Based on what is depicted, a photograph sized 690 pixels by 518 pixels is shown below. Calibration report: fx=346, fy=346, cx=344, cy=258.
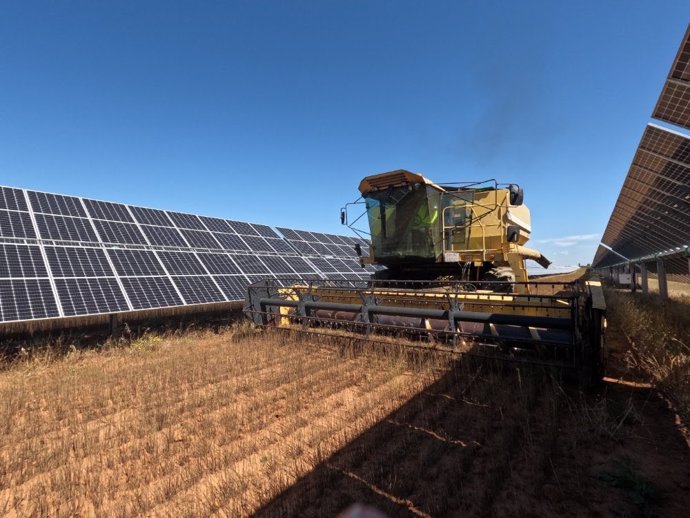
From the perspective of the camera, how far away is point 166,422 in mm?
4098

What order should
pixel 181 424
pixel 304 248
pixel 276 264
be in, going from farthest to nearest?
pixel 304 248
pixel 276 264
pixel 181 424

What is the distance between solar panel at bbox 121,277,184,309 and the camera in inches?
329

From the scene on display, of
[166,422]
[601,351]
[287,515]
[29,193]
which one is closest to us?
[287,515]

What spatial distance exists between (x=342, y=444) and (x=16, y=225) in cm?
1077

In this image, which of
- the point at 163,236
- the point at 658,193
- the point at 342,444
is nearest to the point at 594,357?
the point at 342,444

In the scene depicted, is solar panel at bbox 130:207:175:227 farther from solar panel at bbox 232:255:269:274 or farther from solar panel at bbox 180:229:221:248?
solar panel at bbox 232:255:269:274

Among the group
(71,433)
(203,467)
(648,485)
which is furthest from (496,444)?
(71,433)

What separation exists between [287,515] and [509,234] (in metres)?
7.40

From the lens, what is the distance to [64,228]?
1019 centimetres

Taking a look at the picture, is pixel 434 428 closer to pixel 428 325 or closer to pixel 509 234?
pixel 428 325

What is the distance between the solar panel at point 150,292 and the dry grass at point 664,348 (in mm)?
9347

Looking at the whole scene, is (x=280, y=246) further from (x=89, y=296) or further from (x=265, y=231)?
(x=89, y=296)

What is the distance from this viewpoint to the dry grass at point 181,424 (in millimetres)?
2805

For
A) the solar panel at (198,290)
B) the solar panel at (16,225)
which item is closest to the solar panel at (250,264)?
the solar panel at (198,290)
